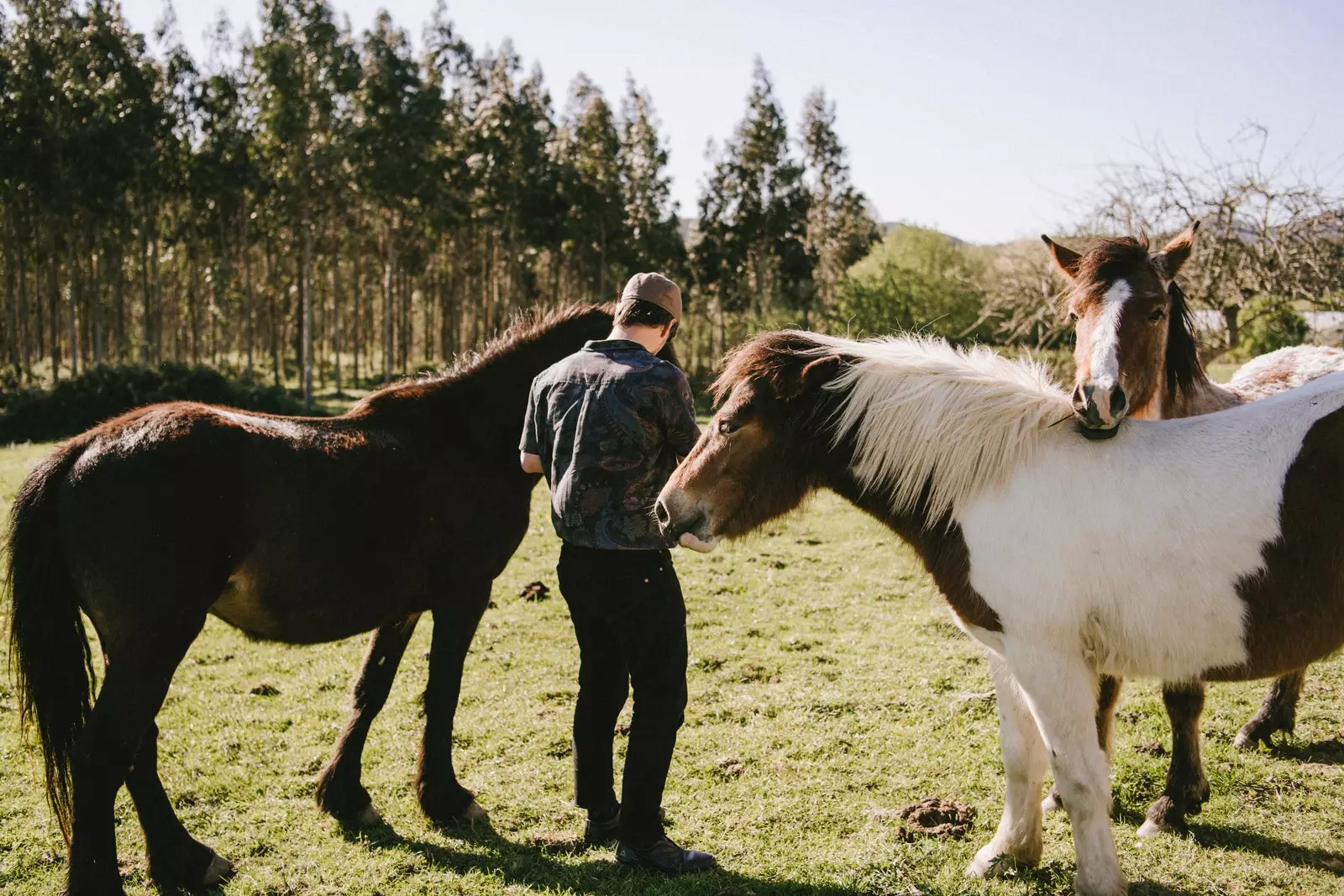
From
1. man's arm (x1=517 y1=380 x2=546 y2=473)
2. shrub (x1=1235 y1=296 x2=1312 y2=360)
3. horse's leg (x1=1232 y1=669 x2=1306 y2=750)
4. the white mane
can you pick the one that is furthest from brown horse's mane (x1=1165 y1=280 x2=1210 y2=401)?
shrub (x1=1235 y1=296 x2=1312 y2=360)

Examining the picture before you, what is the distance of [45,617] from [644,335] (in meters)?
2.72

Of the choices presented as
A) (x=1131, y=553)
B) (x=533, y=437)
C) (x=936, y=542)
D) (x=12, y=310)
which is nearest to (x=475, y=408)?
(x=533, y=437)

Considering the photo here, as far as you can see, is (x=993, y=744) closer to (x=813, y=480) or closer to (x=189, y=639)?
(x=813, y=480)

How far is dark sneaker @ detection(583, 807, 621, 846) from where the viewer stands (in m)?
3.90

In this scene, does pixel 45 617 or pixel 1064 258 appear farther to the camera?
pixel 1064 258

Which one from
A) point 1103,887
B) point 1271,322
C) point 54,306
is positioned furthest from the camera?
point 54,306

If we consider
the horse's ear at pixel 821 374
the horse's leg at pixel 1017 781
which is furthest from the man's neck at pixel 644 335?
the horse's leg at pixel 1017 781

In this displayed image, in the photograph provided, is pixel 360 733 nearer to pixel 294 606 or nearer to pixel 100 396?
pixel 294 606

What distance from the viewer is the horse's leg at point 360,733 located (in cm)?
416

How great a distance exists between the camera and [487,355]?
478cm

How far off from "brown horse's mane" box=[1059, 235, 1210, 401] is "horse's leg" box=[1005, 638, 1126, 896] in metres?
1.93

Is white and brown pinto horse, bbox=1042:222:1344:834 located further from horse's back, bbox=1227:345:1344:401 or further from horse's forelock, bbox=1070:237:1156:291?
horse's back, bbox=1227:345:1344:401

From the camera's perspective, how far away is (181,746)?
16.6 feet

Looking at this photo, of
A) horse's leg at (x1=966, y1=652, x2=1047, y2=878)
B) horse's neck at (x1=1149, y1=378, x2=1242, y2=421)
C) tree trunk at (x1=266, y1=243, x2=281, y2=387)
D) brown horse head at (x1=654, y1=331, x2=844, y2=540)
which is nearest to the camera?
brown horse head at (x1=654, y1=331, x2=844, y2=540)
